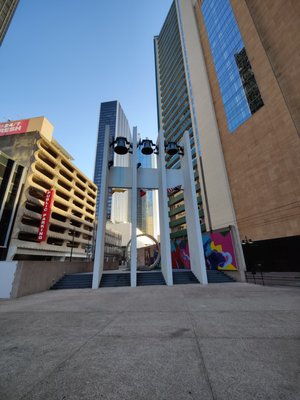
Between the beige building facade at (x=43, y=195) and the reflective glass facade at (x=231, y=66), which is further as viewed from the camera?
the beige building facade at (x=43, y=195)

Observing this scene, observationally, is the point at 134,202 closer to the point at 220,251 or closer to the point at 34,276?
the point at 34,276

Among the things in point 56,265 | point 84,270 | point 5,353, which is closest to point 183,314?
point 5,353

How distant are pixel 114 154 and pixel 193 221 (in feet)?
462

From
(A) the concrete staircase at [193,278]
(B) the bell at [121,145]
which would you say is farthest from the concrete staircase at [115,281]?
(B) the bell at [121,145]

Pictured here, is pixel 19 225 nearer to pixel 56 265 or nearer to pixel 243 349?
pixel 56 265

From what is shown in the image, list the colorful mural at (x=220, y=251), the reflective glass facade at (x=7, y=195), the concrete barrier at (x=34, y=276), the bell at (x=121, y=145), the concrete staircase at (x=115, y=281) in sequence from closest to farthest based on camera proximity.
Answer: the concrete barrier at (x=34, y=276) < the concrete staircase at (x=115, y=281) < the bell at (x=121, y=145) < the colorful mural at (x=220, y=251) < the reflective glass facade at (x=7, y=195)

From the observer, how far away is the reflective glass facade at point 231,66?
28191 mm

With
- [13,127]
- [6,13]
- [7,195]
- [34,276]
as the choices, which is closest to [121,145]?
[34,276]

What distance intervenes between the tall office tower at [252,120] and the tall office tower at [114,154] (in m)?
96.0

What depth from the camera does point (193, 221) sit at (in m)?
14.1

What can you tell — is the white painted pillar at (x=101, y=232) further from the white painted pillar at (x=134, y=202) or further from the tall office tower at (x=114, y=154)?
the tall office tower at (x=114, y=154)

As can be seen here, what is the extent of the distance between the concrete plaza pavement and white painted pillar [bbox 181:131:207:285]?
8016mm

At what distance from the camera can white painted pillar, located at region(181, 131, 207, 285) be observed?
1301 centimetres

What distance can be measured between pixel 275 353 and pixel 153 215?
139735 mm
